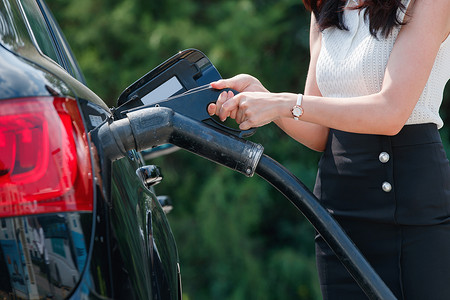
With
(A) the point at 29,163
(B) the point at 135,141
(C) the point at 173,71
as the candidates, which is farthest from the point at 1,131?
(C) the point at 173,71

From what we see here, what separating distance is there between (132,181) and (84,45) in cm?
365

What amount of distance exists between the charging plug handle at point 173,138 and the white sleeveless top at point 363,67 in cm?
46

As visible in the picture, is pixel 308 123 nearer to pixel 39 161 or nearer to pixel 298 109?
pixel 298 109

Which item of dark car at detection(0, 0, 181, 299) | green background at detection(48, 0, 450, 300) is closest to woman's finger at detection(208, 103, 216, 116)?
dark car at detection(0, 0, 181, 299)

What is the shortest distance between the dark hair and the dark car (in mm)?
822

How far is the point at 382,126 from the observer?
1672 millimetres

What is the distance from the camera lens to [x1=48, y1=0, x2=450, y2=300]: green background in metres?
4.66

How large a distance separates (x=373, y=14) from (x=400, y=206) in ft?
1.73

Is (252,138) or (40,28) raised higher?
(40,28)

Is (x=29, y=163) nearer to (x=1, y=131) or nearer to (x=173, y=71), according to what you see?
(x=1, y=131)

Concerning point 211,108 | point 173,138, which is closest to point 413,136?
point 211,108

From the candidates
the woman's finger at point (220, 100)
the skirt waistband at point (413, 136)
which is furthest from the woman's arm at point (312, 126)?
the woman's finger at point (220, 100)

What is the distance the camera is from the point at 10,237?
1.21m

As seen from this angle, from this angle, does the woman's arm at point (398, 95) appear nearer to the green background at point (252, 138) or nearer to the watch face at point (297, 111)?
the watch face at point (297, 111)
